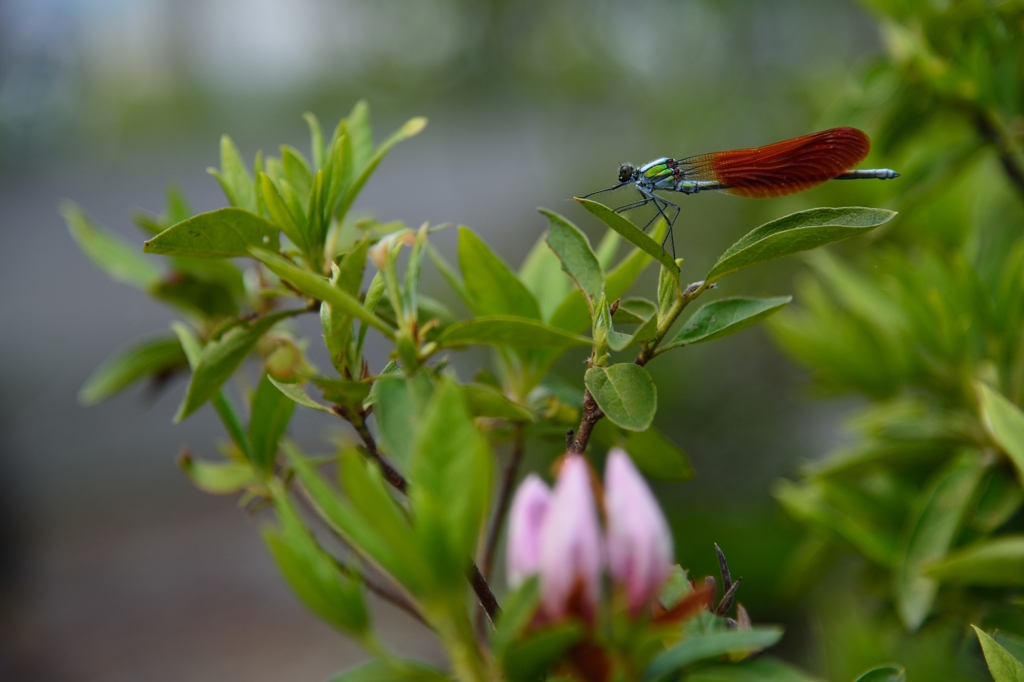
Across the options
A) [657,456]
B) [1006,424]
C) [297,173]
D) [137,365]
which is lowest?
[1006,424]

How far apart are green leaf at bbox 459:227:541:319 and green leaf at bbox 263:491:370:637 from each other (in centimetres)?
39

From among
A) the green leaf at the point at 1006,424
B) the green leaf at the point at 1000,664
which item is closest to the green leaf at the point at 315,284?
the green leaf at the point at 1000,664

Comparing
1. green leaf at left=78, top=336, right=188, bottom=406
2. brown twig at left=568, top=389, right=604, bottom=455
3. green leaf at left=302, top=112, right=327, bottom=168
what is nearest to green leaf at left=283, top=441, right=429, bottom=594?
brown twig at left=568, top=389, right=604, bottom=455

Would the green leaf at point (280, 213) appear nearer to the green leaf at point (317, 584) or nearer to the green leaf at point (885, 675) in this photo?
the green leaf at point (317, 584)

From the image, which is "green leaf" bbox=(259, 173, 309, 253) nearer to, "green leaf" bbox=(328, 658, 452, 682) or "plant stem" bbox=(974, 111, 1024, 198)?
"green leaf" bbox=(328, 658, 452, 682)

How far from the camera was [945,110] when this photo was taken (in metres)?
1.32

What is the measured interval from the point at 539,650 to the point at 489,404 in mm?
261

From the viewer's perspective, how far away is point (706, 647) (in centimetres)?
53

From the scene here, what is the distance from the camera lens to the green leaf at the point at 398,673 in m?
0.54

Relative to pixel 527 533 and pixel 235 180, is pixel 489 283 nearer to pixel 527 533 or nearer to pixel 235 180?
pixel 235 180

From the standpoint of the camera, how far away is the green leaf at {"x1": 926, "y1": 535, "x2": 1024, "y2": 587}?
36.4 inches

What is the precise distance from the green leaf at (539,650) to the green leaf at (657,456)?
386 mm

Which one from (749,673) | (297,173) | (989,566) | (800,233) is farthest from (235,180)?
(989,566)

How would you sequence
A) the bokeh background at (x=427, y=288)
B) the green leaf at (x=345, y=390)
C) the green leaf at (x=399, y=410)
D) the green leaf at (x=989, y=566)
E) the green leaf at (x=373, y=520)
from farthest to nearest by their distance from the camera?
the bokeh background at (x=427, y=288) < the green leaf at (x=989, y=566) < the green leaf at (x=345, y=390) < the green leaf at (x=399, y=410) < the green leaf at (x=373, y=520)
